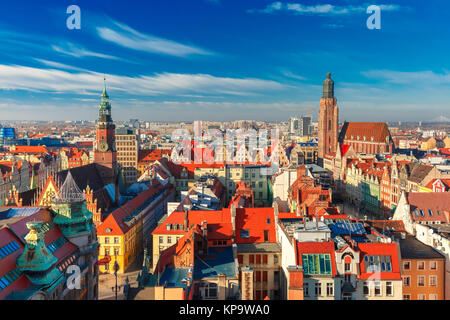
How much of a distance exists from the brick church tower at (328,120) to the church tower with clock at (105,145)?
76.9 meters

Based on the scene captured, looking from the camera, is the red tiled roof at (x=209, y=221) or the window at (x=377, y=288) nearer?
the window at (x=377, y=288)

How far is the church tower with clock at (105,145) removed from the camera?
76250 millimetres

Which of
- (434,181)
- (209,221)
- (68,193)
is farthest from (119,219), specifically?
(434,181)

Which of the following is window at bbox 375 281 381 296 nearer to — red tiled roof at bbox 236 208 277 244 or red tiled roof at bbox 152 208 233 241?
red tiled roof at bbox 236 208 277 244

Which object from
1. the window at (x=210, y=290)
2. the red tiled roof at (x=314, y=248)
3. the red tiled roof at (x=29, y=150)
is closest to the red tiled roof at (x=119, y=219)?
the window at (x=210, y=290)

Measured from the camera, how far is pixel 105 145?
7719 centimetres

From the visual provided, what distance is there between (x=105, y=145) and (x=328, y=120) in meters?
80.7

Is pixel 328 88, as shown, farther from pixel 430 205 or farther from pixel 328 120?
pixel 430 205

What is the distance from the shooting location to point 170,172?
92.0 m

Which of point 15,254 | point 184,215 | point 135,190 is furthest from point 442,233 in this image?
point 135,190

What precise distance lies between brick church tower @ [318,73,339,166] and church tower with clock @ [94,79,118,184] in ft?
252

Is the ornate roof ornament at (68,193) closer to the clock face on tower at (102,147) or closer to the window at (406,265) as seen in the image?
the window at (406,265)

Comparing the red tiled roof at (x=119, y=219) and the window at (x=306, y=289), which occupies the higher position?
the red tiled roof at (x=119, y=219)
